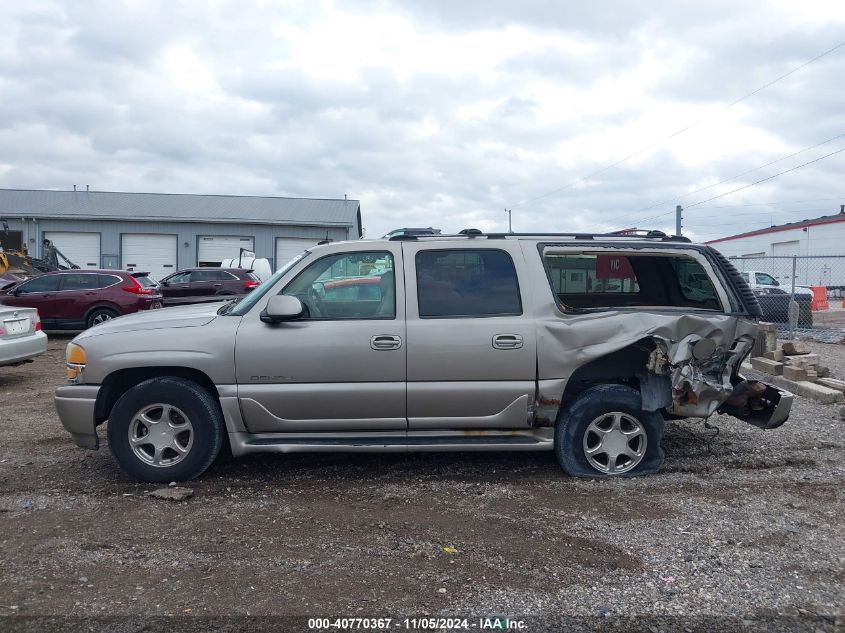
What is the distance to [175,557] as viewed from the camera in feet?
12.7

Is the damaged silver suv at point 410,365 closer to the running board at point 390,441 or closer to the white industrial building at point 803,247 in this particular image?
the running board at point 390,441

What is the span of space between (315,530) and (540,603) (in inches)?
60.5

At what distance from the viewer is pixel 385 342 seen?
195 inches

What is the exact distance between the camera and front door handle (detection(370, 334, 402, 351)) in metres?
4.95

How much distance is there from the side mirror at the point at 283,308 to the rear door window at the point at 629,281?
2.09 m

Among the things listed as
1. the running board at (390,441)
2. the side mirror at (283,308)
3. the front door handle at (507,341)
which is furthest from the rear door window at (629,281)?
the side mirror at (283,308)

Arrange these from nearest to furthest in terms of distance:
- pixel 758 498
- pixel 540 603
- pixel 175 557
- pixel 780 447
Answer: pixel 540 603
pixel 175 557
pixel 758 498
pixel 780 447

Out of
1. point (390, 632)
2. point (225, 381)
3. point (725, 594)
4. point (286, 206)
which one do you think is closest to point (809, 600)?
point (725, 594)

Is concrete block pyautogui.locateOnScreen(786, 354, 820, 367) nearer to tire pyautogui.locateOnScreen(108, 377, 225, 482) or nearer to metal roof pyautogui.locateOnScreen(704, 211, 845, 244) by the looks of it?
tire pyautogui.locateOnScreen(108, 377, 225, 482)

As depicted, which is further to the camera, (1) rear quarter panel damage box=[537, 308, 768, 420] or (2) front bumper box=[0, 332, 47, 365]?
(2) front bumper box=[0, 332, 47, 365]

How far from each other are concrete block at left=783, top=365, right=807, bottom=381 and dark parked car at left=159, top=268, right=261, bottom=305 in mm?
14166

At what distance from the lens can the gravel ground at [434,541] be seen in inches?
132

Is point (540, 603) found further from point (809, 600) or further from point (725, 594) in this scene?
point (809, 600)

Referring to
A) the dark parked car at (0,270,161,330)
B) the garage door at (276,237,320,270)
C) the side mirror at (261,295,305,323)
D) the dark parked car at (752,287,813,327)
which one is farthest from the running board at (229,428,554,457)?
the garage door at (276,237,320,270)
